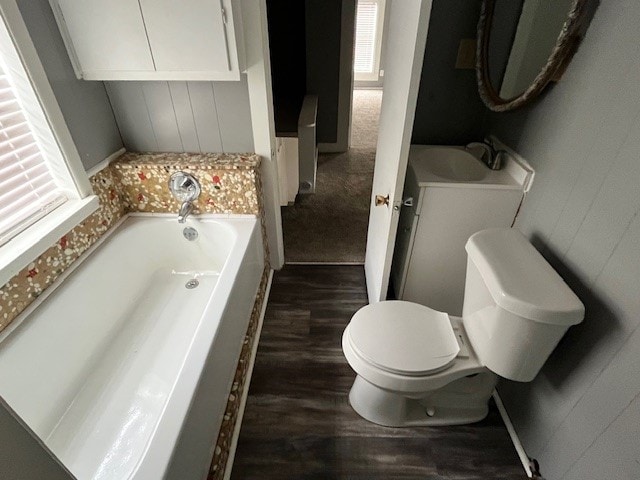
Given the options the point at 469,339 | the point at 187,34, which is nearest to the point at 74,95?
the point at 187,34

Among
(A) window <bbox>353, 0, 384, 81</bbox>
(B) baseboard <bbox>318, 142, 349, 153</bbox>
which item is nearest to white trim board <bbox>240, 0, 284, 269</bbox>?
(B) baseboard <bbox>318, 142, 349, 153</bbox>

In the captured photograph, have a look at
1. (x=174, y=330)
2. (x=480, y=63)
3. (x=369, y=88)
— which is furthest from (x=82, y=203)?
(x=369, y=88)

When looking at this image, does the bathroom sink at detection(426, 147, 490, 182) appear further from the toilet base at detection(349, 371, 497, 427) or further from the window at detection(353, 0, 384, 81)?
the window at detection(353, 0, 384, 81)

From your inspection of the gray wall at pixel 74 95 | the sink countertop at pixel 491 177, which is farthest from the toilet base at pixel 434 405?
the gray wall at pixel 74 95

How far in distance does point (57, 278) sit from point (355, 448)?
134 cm

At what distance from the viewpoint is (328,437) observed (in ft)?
4.43

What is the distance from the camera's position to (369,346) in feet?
3.99

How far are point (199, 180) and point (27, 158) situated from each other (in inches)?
25.2

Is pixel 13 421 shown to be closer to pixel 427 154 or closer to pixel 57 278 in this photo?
pixel 57 278

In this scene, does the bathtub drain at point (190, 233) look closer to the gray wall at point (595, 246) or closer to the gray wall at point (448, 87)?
the gray wall at point (448, 87)

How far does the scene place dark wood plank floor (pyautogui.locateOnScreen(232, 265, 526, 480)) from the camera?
1.25 metres

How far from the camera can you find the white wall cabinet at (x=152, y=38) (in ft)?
4.06

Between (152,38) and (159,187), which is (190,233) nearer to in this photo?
(159,187)

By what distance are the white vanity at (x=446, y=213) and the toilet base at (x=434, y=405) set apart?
1.39 feet
